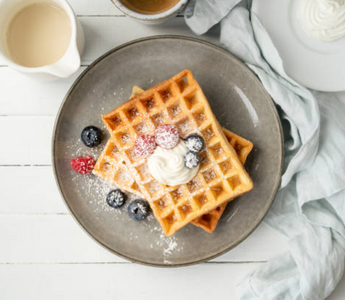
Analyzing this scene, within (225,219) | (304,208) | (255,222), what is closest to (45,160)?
(225,219)

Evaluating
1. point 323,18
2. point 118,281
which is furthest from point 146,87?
point 118,281

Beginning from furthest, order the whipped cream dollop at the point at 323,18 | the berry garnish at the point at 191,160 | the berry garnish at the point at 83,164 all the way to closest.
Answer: the berry garnish at the point at 83,164
the whipped cream dollop at the point at 323,18
the berry garnish at the point at 191,160

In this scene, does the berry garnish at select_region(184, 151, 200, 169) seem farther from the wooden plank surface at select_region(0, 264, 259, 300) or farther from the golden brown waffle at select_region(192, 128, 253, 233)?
the wooden plank surface at select_region(0, 264, 259, 300)

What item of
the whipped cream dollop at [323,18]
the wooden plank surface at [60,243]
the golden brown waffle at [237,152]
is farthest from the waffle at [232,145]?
the whipped cream dollop at [323,18]

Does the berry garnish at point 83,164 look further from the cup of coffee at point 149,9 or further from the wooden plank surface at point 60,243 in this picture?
the cup of coffee at point 149,9

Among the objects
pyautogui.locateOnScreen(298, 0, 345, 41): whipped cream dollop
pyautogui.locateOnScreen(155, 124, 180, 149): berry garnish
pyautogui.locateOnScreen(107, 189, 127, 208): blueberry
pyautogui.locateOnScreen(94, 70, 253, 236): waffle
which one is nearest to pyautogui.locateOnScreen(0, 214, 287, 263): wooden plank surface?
pyautogui.locateOnScreen(107, 189, 127, 208): blueberry

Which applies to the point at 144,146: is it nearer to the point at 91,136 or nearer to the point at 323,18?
the point at 91,136

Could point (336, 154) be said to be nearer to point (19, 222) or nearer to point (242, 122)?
point (242, 122)
